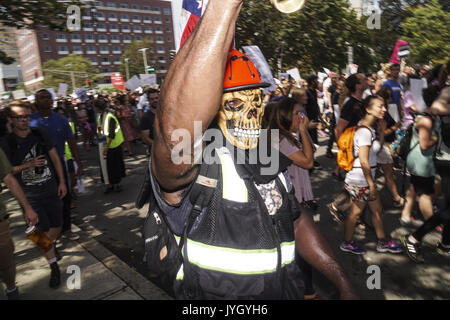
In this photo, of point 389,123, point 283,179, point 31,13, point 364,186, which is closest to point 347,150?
point 364,186

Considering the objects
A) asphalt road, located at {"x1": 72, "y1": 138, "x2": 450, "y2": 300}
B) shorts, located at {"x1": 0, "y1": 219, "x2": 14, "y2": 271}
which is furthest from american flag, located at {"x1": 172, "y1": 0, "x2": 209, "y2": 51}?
shorts, located at {"x1": 0, "y1": 219, "x2": 14, "y2": 271}

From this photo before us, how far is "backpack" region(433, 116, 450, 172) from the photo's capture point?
3.55 meters

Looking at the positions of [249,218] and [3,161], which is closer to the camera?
[249,218]

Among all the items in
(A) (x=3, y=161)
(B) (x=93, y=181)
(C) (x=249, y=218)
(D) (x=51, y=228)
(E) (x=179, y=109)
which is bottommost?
(B) (x=93, y=181)

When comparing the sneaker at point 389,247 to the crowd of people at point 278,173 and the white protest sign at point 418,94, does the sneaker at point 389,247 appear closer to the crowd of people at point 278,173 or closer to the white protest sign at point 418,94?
the crowd of people at point 278,173

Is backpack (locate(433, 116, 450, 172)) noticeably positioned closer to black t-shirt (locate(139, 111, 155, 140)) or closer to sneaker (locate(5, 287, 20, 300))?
black t-shirt (locate(139, 111, 155, 140))

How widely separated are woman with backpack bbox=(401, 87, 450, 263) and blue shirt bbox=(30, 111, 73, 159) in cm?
468

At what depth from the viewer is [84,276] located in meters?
3.57

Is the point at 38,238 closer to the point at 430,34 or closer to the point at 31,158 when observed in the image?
the point at 31,158

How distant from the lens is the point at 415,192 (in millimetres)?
4199

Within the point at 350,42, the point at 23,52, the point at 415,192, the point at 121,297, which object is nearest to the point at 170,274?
the point at 121,297

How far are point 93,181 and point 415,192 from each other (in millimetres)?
6807
